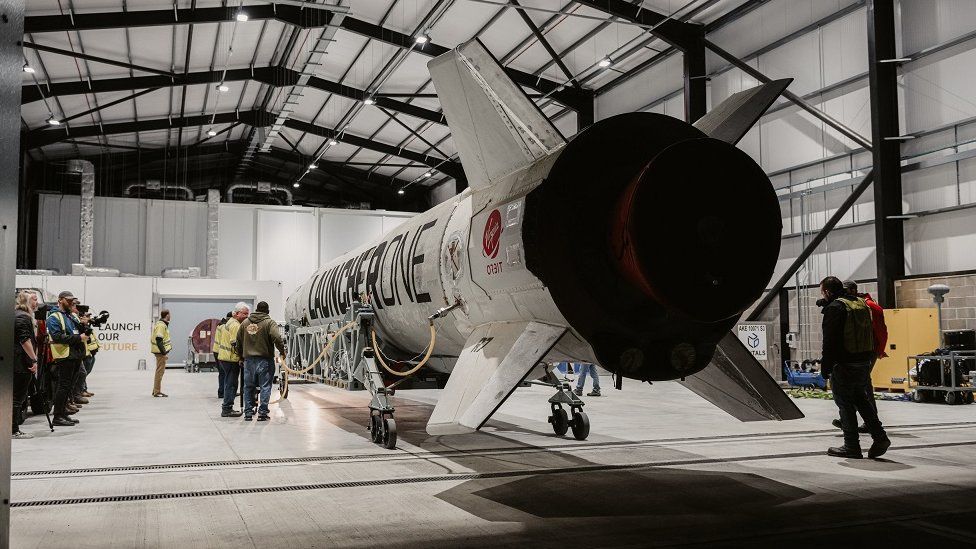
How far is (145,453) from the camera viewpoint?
278 inches

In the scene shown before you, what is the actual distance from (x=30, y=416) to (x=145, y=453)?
14.8ft

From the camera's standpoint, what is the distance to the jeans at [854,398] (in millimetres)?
6188

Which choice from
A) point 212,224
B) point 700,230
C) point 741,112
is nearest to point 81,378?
point 700,230

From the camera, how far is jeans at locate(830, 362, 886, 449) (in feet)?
20.3

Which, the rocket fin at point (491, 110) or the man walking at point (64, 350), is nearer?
the rocket fin at point (491, 110)

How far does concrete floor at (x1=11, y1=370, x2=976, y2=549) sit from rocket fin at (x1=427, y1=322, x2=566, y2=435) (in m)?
0.63

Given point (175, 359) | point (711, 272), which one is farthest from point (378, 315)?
point (175, 359)

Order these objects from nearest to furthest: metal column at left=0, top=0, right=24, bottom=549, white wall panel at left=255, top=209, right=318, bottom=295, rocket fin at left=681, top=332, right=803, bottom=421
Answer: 1. metal column at left=0, top=0, right=24, bottom=549
2. rocket fin at left=681, top=332, right=803, bottom=421
3. white wall panel at left=255, top=209, right=318, bottom=295

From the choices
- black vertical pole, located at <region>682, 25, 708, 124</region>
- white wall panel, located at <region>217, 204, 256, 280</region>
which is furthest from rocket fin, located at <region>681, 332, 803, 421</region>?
white wall panel, located at <region>217, 204, 256, 280</region>

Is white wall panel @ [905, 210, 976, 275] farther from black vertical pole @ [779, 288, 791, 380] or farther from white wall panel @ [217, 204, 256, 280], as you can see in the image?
white wall panel @ [217, 204, 256, 280]

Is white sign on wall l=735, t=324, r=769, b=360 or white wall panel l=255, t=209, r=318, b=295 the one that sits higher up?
white wall panel l=255, t=209, r=318, b=295

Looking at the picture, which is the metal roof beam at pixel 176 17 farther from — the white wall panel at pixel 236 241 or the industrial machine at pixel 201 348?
the white wall panel at pixel 236 241

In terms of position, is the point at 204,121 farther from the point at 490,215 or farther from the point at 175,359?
the point at 490,215

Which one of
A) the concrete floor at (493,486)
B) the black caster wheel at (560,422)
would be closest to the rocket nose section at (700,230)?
the concrete floor at (493,486)
